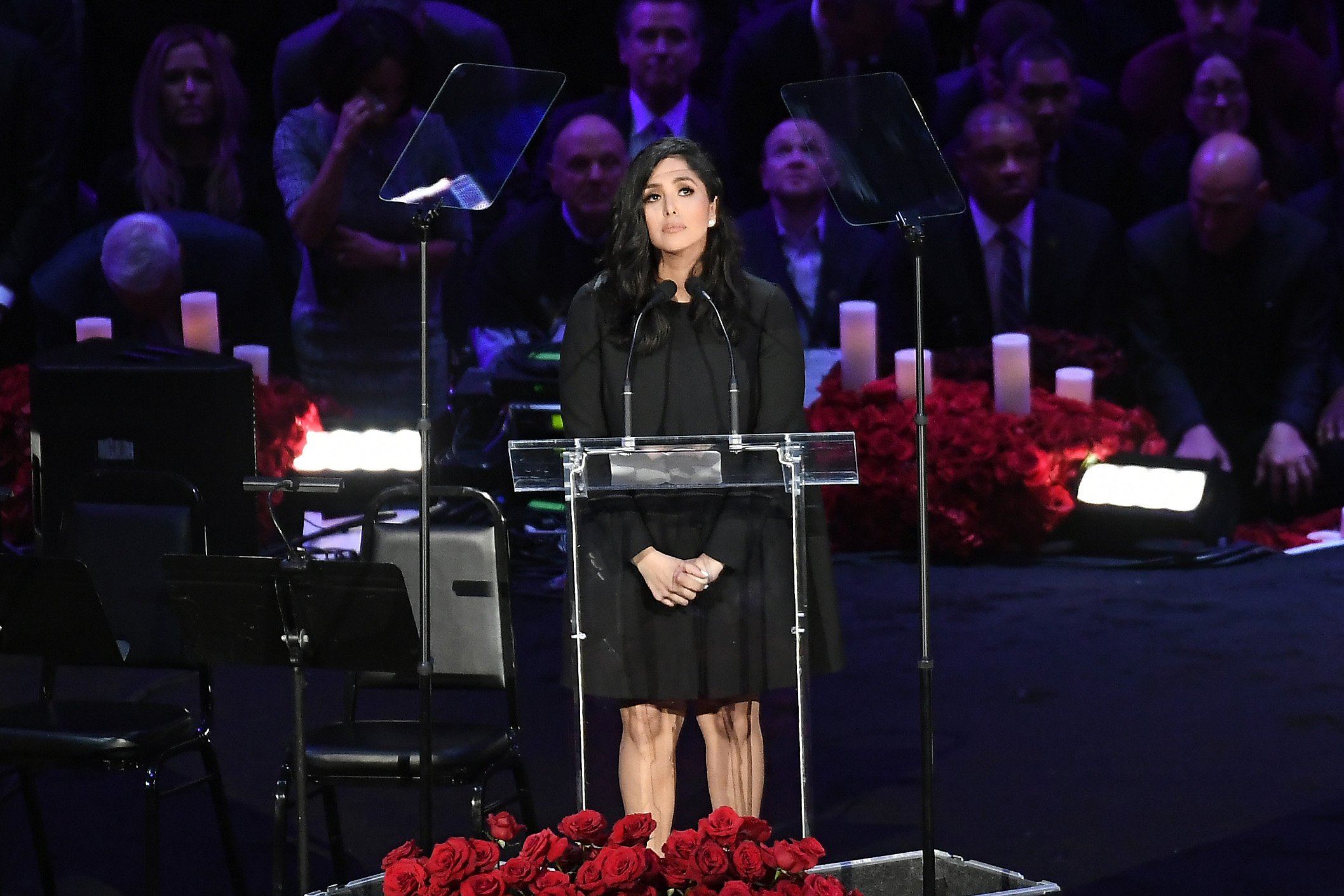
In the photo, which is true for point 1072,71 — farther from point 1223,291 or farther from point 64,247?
point 64,247

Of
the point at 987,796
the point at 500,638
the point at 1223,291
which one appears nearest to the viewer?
the point at 500,638

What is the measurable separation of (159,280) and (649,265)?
4542 millimetres

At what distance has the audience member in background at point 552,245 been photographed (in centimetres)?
697

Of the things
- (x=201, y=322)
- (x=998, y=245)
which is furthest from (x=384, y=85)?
(x=998, y=245)

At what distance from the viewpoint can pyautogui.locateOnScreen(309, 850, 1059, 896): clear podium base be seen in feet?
8.29

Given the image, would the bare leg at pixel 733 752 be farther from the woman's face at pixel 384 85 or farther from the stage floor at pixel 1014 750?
the woman's face at pixel 384 85

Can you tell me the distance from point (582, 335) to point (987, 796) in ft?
5.08

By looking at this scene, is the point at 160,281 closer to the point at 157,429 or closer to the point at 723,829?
the point at 157,429

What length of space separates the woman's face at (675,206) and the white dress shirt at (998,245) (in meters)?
4.19

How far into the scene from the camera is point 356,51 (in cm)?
707

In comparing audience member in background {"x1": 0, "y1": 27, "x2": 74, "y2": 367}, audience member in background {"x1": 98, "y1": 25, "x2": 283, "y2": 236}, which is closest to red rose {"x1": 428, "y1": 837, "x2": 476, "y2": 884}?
audience member in background {"x1": 98, "y1": 25, "x2": 283, "y2": 236}

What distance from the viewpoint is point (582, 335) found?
3.00 meters

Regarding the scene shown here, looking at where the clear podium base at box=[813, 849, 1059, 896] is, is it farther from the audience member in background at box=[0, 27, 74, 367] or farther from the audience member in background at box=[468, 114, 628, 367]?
the audience member in background at box=[0, 27, 74, 367]

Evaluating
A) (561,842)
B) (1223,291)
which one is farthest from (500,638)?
(1223,291)
